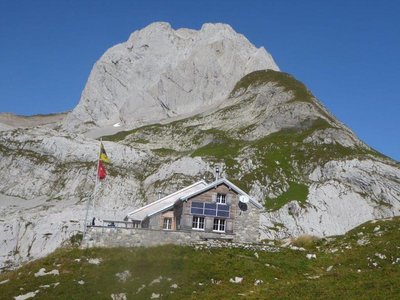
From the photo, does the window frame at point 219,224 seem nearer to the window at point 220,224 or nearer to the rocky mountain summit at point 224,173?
the window at point 220,224

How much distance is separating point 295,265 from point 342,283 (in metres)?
8.59

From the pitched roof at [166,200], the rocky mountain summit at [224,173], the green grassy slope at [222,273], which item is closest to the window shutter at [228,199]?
the green grassy slope at [222,273]

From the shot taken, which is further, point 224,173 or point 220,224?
point 224,173

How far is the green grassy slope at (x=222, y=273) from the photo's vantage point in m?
32.0

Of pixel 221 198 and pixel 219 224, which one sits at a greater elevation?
pixel 221 198

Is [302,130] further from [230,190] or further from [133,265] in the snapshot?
[133,265]

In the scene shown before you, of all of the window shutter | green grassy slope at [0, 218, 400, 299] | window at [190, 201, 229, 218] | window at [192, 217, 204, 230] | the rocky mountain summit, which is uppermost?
the rocky mountain summit

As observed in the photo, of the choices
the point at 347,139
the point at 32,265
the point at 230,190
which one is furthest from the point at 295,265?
the point at 347,139

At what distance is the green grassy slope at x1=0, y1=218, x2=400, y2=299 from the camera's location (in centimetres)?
3200

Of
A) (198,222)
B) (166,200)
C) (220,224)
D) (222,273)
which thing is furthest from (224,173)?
(222,273)

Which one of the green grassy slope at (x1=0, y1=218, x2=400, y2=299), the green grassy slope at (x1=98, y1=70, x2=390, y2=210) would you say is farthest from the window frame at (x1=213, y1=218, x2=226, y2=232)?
the green grassy slope at (x1=98, y1=70, x2=390, y2=210)

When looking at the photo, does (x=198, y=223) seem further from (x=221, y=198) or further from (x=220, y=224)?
(x=221, y=198)

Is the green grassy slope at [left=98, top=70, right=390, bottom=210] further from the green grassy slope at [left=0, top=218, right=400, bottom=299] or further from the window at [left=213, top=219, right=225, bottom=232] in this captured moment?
the green grassy slope at [left=0, top=218, right=400, bottom=299]

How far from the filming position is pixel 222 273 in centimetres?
3825
